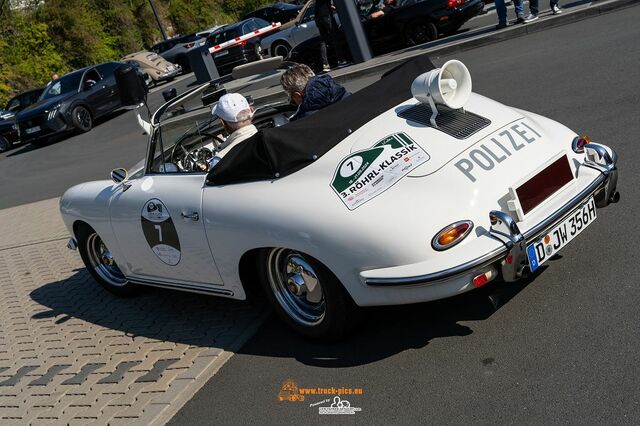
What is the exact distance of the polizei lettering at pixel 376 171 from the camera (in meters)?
3.89

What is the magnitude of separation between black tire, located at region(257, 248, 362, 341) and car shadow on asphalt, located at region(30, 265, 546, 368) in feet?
0.45

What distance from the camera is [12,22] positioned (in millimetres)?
33906

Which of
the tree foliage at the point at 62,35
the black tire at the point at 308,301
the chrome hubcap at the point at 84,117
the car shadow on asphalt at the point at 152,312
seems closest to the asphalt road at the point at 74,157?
the chrome hubcap at the point at 84,117

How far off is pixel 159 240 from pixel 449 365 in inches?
89.7

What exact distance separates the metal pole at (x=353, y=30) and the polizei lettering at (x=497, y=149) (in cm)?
1122

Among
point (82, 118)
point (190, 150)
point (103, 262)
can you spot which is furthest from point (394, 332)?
point (82, 118)

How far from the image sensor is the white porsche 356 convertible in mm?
3674

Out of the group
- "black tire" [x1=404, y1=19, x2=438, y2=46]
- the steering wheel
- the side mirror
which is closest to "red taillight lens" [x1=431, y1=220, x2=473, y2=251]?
the steering wheel

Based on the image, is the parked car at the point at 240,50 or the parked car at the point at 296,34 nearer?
the parked car at the point at 296,34

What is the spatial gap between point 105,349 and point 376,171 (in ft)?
8.92

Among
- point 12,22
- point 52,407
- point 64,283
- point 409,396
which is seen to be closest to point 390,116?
point 409,396

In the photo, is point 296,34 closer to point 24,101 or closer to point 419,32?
point 419,32

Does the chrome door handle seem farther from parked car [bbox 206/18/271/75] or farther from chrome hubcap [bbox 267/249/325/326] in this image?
parked car [bbox 206/18/271/75]

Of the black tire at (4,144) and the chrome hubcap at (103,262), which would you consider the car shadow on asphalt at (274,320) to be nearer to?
the chrome hubcap at (103,262)
